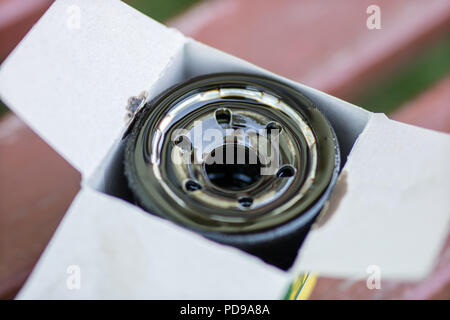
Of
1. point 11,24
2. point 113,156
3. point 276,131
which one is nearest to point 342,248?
point 276,131

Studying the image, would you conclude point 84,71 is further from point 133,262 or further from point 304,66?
point 304,66

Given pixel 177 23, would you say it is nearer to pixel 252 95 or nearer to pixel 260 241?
pixel 252 95

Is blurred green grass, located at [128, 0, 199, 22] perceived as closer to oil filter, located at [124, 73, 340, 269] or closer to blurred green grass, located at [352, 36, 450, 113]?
blurred green grass, located at [352, 36, 450, 113]

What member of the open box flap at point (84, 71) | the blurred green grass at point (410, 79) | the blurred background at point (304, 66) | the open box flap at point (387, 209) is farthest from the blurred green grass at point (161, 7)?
the open box flap at point (387, 209)

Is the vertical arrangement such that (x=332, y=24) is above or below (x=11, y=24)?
above

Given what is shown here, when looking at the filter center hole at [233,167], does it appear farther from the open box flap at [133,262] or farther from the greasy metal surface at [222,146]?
the open box flap at [133,262]

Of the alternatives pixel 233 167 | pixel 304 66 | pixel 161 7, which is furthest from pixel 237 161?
pixel 161 7
